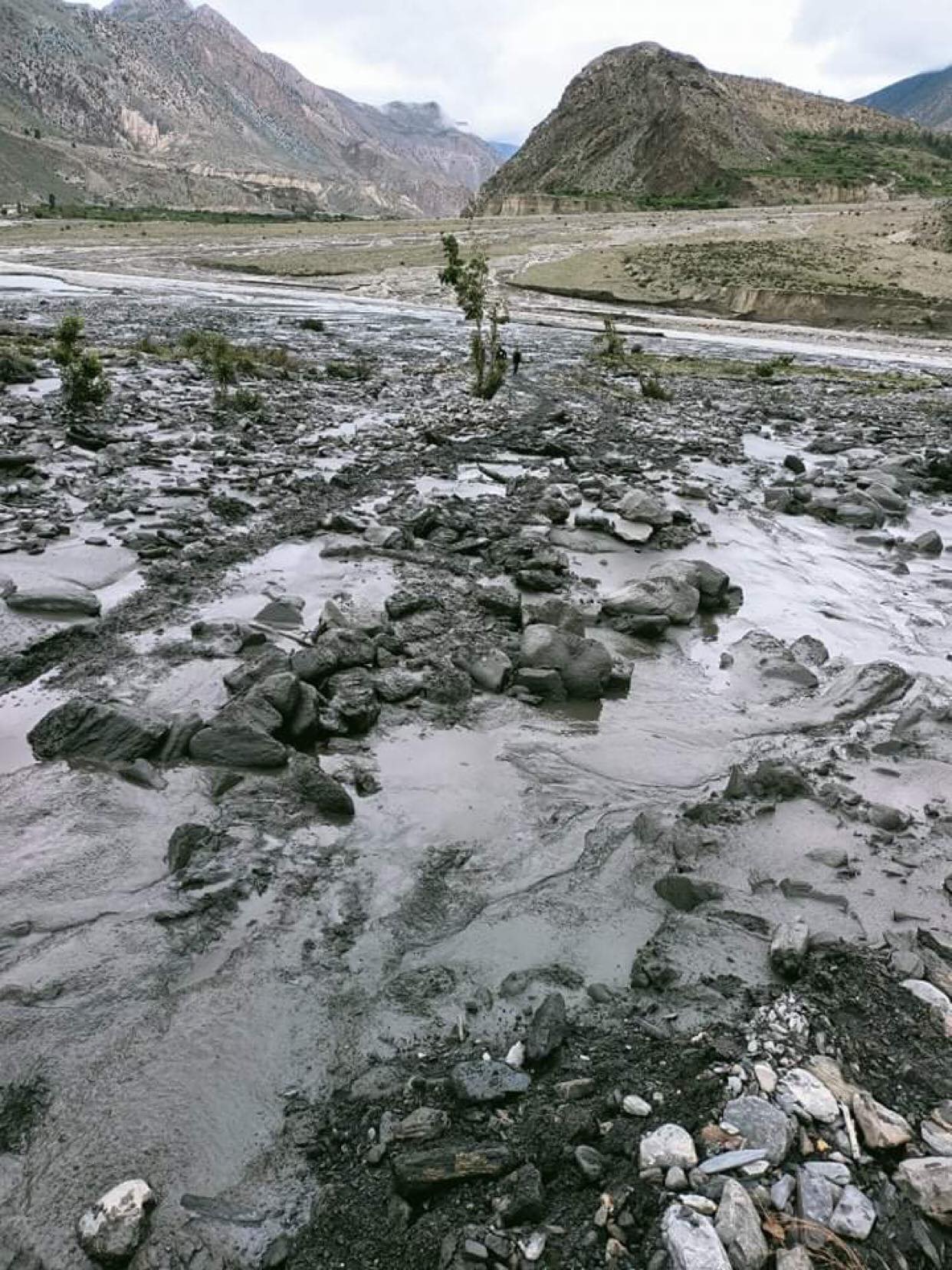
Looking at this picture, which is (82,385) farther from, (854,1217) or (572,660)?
(854,1217)

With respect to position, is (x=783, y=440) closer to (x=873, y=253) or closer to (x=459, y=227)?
(x=873, y=253)

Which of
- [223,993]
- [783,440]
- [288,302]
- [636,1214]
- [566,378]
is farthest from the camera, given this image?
[288,302]

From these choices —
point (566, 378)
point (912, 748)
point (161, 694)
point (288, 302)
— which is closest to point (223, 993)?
point (161, 694)

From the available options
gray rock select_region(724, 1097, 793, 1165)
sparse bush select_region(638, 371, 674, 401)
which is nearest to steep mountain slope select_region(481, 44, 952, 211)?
sparse bush select_region(638, 371, 674, 401)

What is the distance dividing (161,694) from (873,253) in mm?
65169

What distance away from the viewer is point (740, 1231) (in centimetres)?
249

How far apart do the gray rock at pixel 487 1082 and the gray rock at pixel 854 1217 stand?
1.09 meters

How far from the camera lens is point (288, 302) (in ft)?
151

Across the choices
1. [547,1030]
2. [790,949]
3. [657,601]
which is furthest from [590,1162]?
[657,601]

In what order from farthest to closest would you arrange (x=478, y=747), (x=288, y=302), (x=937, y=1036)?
(x=288, y=302) → (x=478, y=747) → (x=937, y=1036)

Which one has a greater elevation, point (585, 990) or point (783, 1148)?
point (783, 1148)

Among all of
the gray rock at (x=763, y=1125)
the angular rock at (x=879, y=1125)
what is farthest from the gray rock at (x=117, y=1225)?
the angular rock at (x=879, y=1125)

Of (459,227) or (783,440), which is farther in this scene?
(459,227)

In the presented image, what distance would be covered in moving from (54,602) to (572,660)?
439 cm
